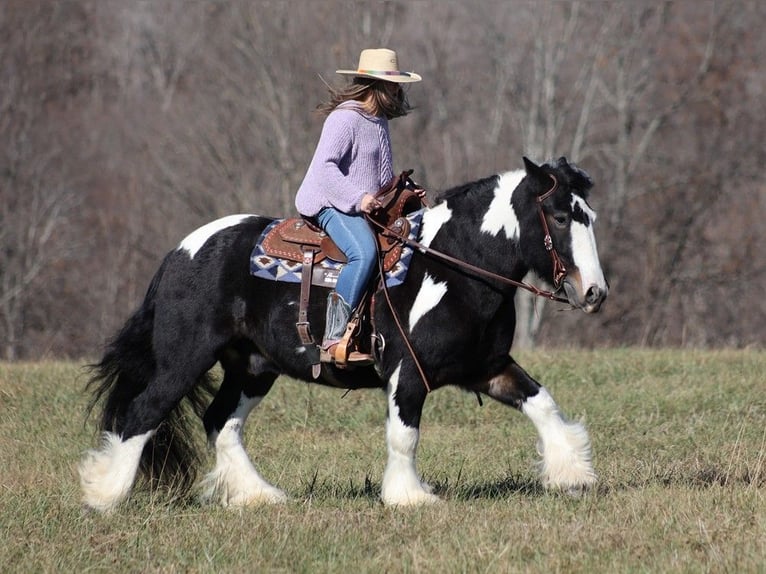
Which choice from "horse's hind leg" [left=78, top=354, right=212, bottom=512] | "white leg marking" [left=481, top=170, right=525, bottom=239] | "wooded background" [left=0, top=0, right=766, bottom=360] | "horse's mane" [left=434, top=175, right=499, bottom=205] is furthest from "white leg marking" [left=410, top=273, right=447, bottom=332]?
"wooded background" [left=0, top=0, right=766, bottom=360]

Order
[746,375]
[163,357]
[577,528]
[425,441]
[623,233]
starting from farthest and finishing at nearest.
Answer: [623,233] → [746,375] → [425,441] → [163,357] → [577,528]

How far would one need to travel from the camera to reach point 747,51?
35.4 m

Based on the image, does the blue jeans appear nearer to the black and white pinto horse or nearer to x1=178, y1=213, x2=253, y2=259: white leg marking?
the black and white pinto horse

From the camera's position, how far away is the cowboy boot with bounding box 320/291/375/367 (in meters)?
7.18

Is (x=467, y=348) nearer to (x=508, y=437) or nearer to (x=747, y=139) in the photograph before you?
(x=508, y=437)

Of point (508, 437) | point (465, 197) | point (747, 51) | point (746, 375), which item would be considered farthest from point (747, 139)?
point (465, 197)

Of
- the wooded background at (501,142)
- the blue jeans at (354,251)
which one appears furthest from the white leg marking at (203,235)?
the wooded background at (501,142)

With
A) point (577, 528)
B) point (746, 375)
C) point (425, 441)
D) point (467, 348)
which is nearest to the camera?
point (577, 528)

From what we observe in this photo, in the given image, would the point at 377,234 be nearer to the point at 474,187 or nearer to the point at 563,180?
the point at 474,187

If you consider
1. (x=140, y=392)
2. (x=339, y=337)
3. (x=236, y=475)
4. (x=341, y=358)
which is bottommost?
(x=236, y=475)

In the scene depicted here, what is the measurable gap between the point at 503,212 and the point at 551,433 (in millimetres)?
1306

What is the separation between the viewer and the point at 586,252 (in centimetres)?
686

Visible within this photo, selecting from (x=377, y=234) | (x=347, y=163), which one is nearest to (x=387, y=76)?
(x=347, y=163)

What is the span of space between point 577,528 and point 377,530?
1.02 metres
